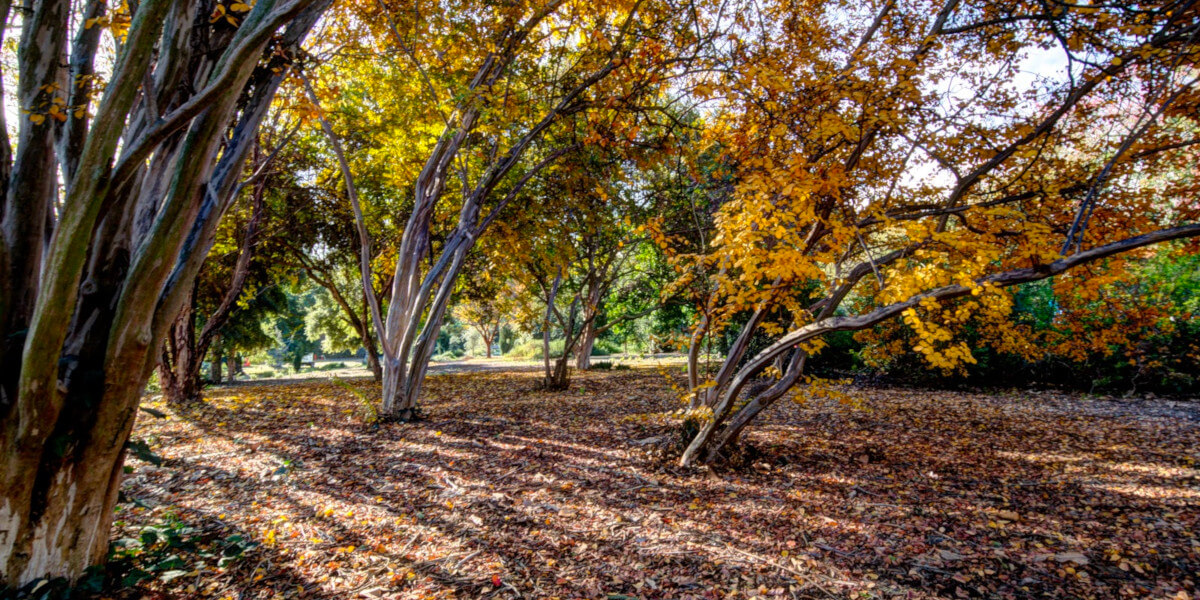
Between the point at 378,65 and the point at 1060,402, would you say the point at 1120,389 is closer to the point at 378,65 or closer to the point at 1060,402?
the point at 1060,402

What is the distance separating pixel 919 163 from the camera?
16.6 ft

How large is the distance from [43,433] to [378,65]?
19.5 feet

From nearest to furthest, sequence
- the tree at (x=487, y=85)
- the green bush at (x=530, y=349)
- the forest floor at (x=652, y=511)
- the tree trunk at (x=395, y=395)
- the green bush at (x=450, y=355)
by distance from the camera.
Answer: the forest floor at (x=652, y=511) → the tree at (x=487, y=85) → the tree trunk at (x=395, y=395) → the green bush at (x=530, y=349) → the green bush at (x=450, y=355)

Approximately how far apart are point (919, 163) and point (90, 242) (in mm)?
6185

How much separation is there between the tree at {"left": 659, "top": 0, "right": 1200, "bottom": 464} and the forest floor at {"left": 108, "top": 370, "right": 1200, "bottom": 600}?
3.74 ft

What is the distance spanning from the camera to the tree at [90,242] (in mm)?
2135

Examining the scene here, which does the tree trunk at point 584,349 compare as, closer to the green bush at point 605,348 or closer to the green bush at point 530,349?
the green bush at point 605,348

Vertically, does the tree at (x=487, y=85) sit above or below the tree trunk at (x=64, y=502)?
above

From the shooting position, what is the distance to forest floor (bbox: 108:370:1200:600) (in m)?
2.91

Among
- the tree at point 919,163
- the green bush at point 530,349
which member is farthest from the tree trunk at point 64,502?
the green bush at point 530,349

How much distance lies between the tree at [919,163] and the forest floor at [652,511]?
114 centimetres

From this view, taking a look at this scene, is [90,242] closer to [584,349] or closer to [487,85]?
[487,85]

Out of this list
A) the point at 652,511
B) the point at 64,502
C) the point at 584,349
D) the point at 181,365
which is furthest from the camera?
the point at 584,349

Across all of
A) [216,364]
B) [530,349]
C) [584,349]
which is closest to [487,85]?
[584,349]
